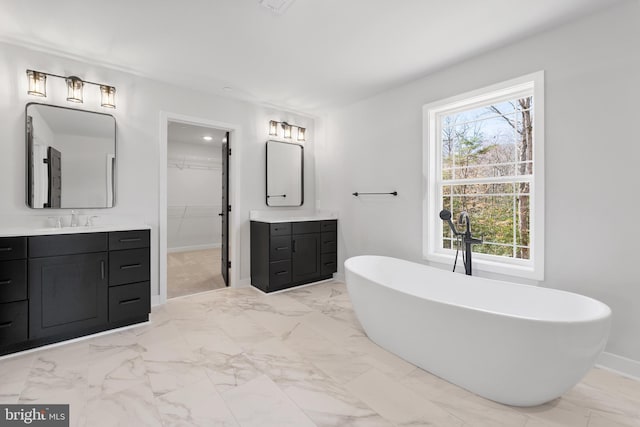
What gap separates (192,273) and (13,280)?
261 centimetres

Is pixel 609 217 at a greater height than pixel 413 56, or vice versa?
pixel 413 56

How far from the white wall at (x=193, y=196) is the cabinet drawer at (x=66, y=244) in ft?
14.3

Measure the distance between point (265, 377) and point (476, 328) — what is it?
1319 millimetres

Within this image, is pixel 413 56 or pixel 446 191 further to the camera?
pixel 446 191

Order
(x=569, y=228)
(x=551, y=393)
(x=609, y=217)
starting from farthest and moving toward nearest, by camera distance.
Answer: (x=569, y=228)
(x=609, y=217)
(x=551, y=393)

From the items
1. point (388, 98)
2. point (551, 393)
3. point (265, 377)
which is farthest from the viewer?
point (388, 98)

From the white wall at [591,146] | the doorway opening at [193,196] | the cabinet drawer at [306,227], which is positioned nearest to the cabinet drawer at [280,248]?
the cabinet drawer at [306,227]

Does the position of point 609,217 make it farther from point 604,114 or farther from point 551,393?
point 551,393

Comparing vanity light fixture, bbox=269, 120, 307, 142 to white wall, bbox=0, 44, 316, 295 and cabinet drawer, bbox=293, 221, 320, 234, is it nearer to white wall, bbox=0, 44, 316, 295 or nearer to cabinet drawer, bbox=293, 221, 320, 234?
white wall, bbox=0, 44, 316, 295

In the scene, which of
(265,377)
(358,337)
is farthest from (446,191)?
(265,377)

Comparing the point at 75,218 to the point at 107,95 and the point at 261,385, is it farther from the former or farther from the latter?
the point at 261,385

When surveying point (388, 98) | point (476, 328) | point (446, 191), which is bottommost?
point (476, 328)

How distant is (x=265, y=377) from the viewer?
76.4 inches

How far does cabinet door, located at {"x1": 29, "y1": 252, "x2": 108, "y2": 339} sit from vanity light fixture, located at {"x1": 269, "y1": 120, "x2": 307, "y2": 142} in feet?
8.21
